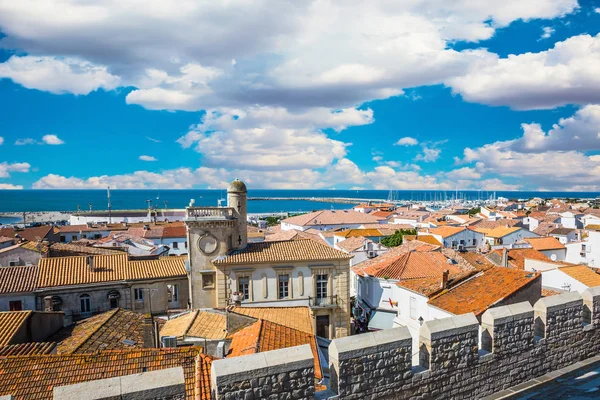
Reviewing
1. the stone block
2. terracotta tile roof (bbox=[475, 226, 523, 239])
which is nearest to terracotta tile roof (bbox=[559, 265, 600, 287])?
the stone block

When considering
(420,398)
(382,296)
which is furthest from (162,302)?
(420,398)

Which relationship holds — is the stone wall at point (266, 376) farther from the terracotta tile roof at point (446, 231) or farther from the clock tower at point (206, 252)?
the terracotta tile roof at point (446, 231)

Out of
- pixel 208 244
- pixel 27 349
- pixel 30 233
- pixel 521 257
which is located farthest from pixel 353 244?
pixel 30 233

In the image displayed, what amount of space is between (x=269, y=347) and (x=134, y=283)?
18.3m

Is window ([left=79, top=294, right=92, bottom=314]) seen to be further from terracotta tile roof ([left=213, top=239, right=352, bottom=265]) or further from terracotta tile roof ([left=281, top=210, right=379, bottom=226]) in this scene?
terracotta tile roof ([left=281, top=210, right=379, bottom=226])

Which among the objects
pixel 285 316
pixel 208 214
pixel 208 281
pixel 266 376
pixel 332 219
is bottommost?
pixel 332 219

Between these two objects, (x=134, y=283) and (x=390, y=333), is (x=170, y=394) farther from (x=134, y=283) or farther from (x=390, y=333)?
(x=134, y=283)

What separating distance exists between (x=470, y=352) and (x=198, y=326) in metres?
15.0

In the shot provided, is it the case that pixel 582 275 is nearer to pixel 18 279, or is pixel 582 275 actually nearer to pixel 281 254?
pixel 281 254

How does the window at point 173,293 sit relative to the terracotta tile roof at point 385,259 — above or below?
below

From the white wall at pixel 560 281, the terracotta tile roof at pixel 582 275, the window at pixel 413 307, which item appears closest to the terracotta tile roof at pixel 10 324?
the window at pixel 413 307

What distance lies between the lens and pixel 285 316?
→ 934 inches

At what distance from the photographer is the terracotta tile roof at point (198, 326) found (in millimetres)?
18625

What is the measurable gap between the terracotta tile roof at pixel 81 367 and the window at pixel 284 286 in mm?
16326
